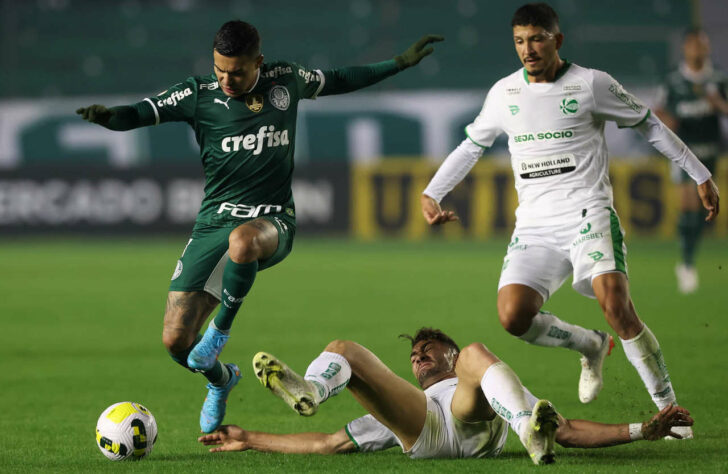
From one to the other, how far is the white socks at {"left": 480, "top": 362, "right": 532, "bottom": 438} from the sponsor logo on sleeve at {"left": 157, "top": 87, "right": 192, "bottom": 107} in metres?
2.54

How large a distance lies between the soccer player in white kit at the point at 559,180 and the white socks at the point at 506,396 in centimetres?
88

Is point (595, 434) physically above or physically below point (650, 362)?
below

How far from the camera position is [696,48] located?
484 inches

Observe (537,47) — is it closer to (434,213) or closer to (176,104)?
(434,213)

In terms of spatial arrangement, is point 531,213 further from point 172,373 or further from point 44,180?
point 44,180

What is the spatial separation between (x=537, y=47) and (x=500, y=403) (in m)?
2.09

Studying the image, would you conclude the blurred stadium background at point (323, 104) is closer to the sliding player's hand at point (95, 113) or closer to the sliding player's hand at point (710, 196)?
the sliding player's hand at point (710, 196)

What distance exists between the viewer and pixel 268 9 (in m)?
25.0

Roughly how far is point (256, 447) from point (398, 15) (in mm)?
19870

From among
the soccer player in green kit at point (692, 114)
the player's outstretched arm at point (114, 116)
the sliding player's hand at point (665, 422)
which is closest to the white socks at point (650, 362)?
the sliding player's hand at point (665, 422)

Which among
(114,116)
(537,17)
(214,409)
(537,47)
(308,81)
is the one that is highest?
(537,17)

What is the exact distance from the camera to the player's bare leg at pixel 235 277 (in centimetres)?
603

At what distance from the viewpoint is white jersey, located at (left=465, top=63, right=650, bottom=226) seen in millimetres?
5980

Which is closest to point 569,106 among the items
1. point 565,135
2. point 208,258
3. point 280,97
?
point 565,135
